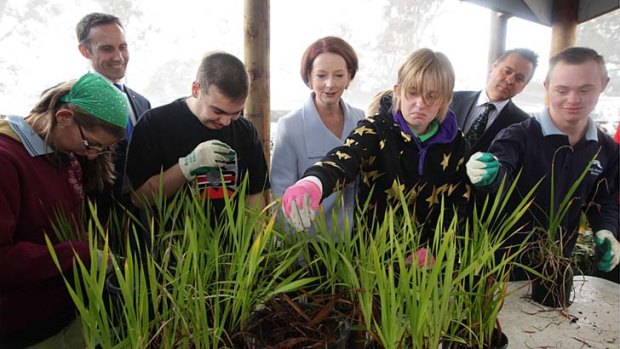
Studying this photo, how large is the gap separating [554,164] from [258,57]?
59.0 inches

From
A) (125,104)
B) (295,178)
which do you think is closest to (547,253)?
(295,178)

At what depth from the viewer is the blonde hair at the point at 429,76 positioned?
3.38ft

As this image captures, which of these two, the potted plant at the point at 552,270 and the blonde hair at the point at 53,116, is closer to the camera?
the blonde hair at the point at 53,116

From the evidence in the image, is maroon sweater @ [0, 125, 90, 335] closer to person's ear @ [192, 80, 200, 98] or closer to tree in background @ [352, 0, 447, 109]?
person's ear @ [192, 80, 200, 98]

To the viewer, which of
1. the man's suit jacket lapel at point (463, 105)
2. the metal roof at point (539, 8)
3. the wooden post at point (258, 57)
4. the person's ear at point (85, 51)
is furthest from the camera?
the metal roof at point (539, 8)

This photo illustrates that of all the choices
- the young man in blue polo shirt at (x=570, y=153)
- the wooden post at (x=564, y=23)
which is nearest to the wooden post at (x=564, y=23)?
the wooden post at (x=564, y=23)

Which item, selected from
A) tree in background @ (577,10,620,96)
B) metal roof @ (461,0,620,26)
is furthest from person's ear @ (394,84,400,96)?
tree in background @ (577,10,620,96)

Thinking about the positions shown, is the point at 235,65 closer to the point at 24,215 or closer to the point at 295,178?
the point at 295,178

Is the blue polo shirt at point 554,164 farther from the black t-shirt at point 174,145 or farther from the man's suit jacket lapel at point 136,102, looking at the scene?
the man's suit jacket lapel at point 136,102

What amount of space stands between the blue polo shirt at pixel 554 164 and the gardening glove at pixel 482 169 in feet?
0.55

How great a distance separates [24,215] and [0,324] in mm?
267

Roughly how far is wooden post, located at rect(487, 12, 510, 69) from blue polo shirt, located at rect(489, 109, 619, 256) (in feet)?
6.88

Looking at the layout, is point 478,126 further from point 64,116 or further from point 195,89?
point 64,116

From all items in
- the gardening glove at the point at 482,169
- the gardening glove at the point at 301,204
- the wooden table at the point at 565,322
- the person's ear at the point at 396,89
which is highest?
the person's ear at the point at 396,89
